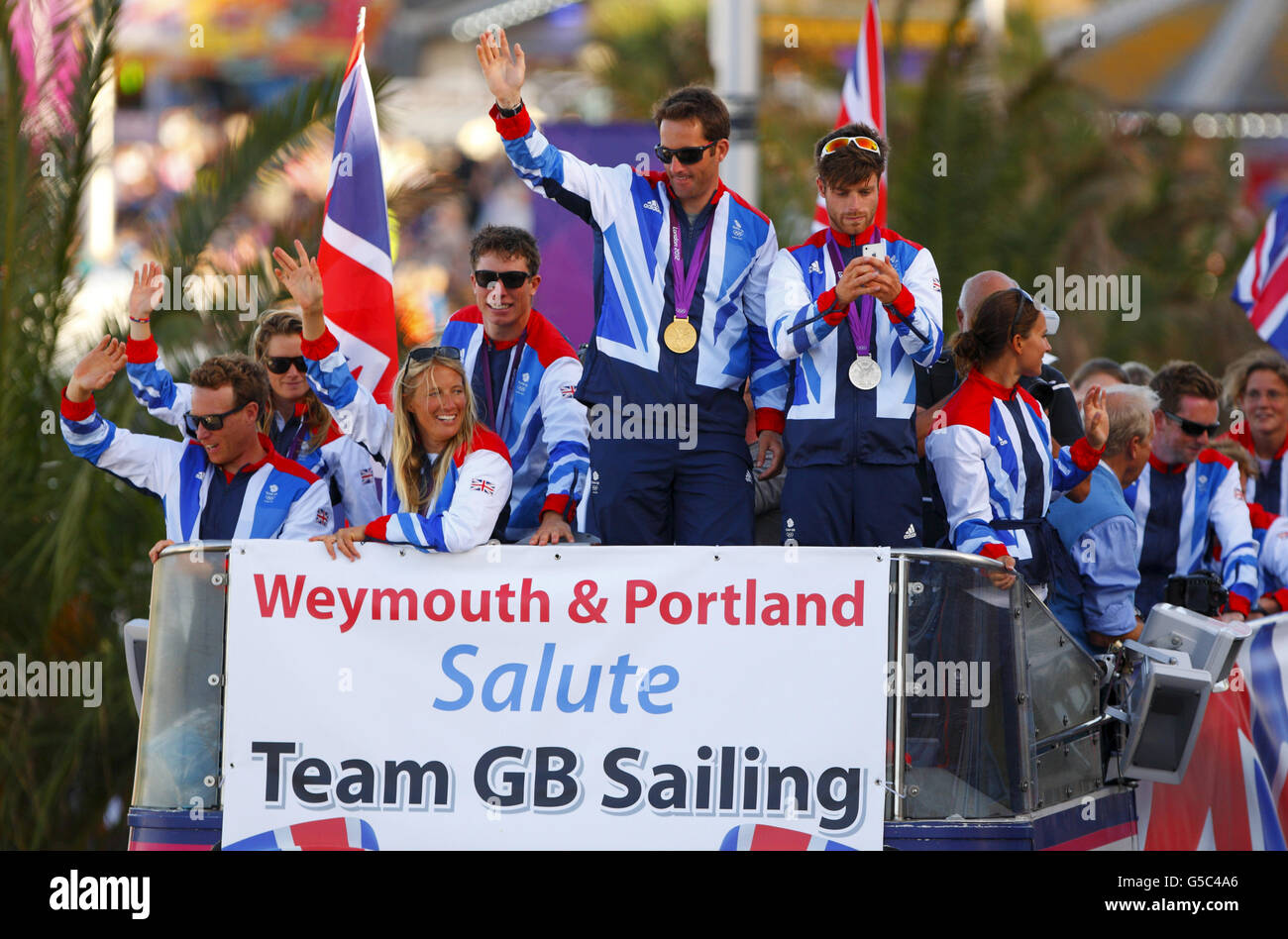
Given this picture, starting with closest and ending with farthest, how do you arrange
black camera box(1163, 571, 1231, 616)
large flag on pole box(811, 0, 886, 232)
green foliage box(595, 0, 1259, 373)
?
1. black camera box(1163, 571, 1231, 616)
2. large flag on pole box(811, 0, 886, 232)
3. green foliage box(595, 0, 1259, 373)

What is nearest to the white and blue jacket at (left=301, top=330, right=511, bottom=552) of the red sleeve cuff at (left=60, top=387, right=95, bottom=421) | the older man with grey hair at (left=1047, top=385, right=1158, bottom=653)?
the red sleeve cuff at (left=60, top=387, right=95, bottom=421)

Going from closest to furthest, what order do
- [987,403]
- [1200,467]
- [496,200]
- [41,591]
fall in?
[987,403] < [1200,467] < [41,591] < [496,200]

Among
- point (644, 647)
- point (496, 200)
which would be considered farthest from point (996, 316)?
point (496, 200)

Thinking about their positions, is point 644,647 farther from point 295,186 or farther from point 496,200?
point 496,200

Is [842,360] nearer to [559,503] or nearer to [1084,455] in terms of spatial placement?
[1084,455]

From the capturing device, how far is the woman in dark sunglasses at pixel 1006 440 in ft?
21.0

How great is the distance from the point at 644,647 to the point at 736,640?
0.30 meters

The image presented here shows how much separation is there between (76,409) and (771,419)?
8.92 feet

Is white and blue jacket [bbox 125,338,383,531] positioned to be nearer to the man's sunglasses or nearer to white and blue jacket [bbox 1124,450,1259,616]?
the man's sunglasses

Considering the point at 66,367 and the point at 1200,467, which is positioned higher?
the point at 66,367

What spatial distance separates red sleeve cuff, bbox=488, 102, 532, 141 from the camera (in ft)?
21.4

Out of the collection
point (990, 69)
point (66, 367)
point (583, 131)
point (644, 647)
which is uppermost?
point (990, 69)

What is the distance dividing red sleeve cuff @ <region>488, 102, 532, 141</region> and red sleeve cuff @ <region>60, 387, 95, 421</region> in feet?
6.52

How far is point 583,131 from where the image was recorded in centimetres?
1020
